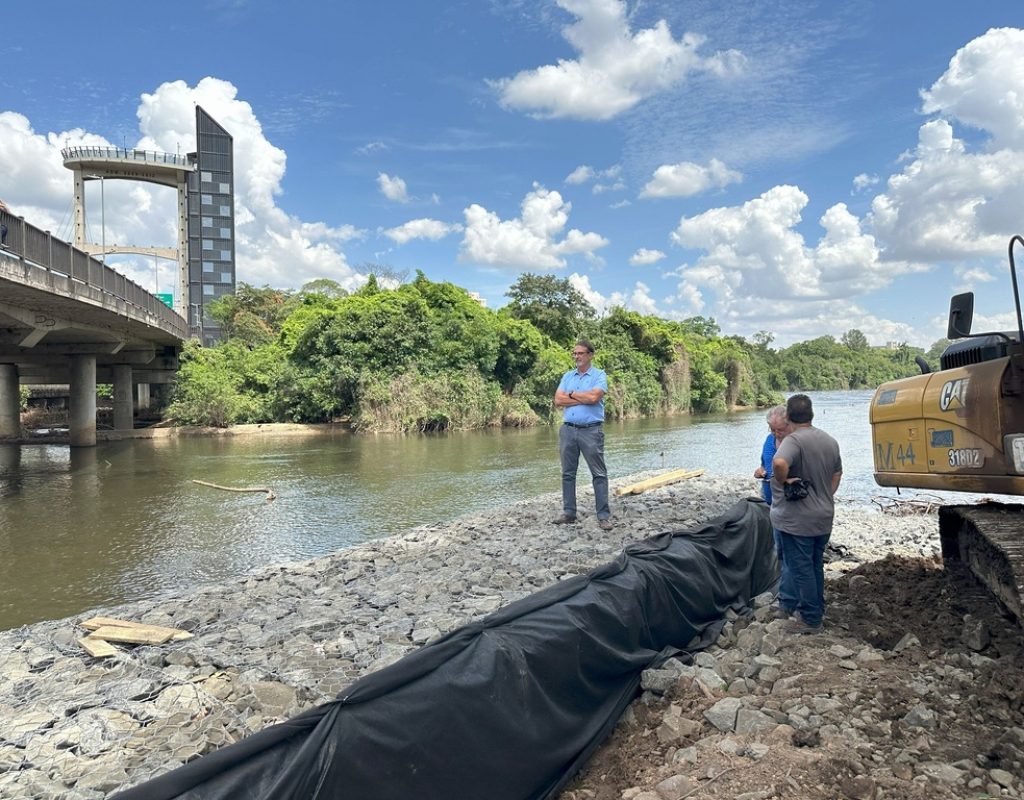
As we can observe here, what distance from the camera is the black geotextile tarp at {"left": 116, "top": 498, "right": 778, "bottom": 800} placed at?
89.3 inches

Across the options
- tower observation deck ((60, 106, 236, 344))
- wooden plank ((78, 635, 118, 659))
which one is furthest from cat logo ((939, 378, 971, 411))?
tower observation deck ((60, 106, 236, 344))

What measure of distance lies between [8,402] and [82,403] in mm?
5601

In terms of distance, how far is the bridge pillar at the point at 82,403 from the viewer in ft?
84.6

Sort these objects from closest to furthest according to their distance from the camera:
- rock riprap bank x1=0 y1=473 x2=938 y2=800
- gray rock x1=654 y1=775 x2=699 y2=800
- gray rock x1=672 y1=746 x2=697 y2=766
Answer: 1. gray rock x1=654 y1=775 x2=699 y2=800
2. gray rock x1=672 y1=746 x2=697 y2=766
3. rock riprap bank x1=0 y1=473 x2=938 y2=800

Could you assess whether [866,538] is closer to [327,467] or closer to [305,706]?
[305,706]

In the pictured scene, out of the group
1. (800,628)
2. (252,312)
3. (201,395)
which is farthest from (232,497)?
(252,312)

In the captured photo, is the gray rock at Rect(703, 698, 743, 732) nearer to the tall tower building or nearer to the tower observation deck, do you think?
the tower observation deck

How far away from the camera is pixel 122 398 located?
32.6 m

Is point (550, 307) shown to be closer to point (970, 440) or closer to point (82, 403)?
point (82, 403)

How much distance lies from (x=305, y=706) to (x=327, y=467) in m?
15.5

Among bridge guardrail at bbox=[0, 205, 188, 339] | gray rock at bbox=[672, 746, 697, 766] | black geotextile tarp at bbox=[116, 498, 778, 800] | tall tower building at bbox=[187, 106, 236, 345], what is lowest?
gray rock at bbox=[672, 746, 697, 766]

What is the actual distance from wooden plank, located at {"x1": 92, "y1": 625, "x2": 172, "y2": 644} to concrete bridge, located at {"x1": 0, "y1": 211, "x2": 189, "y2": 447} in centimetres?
1044

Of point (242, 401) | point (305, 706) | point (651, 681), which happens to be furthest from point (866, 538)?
point (242, 401)

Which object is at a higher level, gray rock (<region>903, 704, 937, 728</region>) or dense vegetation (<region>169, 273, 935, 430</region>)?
dense vegetation (<region>169, 273, 935, 430</region>)
